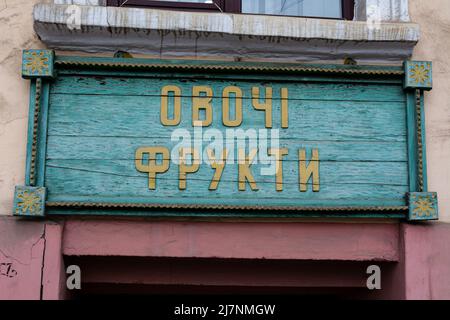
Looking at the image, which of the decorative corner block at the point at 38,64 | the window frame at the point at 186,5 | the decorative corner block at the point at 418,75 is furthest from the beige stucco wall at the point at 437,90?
the decorative corner block at the point at 38,64

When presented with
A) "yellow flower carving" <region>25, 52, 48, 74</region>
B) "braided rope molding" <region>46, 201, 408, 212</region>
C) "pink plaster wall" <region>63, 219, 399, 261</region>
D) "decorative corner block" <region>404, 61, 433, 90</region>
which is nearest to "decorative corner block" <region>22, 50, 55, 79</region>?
"yellow flower carving" <region>25, 52, 48, 74</region>

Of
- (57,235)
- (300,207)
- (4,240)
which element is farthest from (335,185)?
(4,240)

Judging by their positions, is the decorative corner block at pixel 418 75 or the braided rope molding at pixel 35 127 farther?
the decorative corner block at pixel 418 75

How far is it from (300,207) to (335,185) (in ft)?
0.85

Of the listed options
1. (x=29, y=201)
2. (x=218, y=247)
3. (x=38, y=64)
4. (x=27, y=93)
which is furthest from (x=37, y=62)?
(x=218, y=247)

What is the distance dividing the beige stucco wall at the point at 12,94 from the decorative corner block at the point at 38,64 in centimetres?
11

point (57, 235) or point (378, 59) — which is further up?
point (378, 59)

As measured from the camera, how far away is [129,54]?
385 centimetres

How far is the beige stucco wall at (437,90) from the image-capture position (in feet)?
12.5

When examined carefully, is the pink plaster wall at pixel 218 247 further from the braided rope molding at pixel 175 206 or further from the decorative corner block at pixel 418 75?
the decorative corner block at pixel 418 75

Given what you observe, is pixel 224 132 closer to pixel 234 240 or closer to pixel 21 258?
pixel 234 240

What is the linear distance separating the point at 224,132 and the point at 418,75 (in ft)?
3.98

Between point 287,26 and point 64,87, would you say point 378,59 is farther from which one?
point 64,87

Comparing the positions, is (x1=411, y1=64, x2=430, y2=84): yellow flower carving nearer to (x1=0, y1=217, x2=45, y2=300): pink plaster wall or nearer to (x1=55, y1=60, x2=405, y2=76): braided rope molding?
(x1=55, y1=60, x2=405, y2=76): braided rope molding
